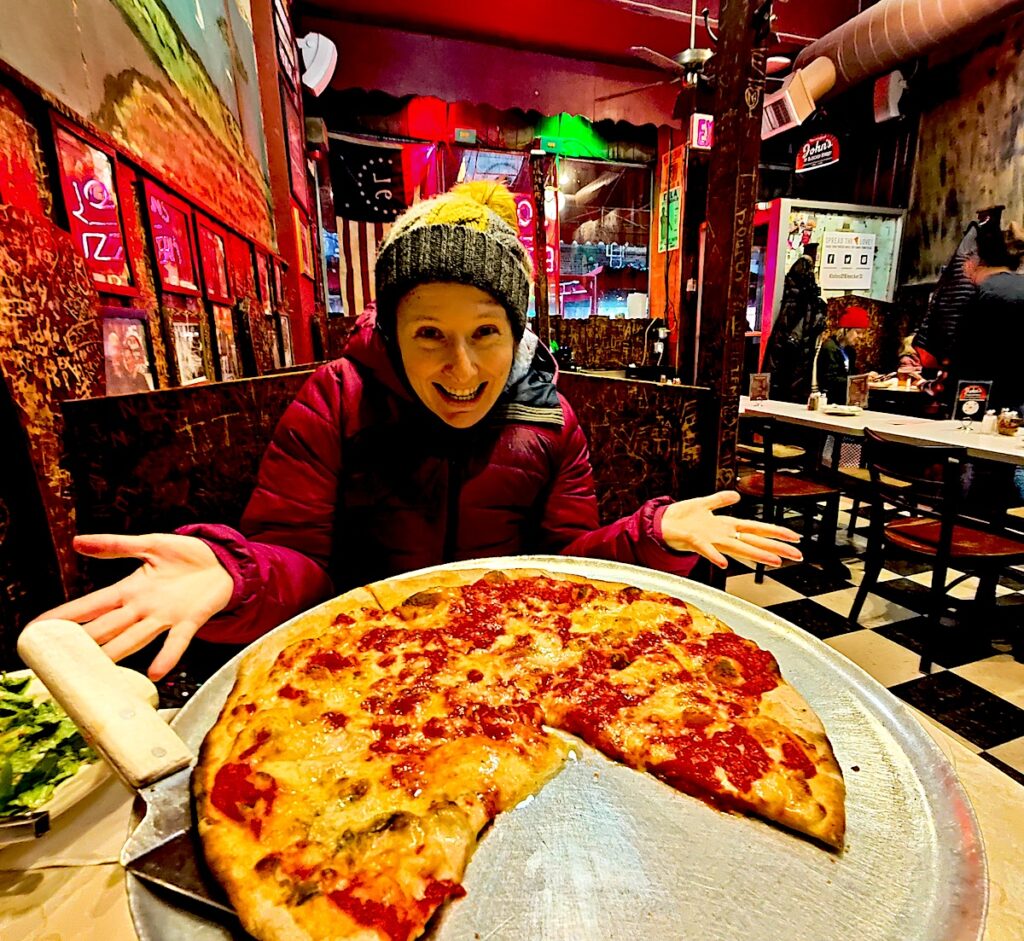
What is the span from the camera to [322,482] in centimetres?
186

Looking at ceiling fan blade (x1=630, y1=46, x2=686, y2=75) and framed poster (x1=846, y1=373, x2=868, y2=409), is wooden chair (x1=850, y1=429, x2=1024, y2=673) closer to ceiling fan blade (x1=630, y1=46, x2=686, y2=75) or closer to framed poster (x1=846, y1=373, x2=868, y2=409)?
framed poster (x1=846, y1=373, x2=868, y2=409)

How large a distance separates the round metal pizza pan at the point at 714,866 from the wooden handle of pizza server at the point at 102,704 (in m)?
0.15

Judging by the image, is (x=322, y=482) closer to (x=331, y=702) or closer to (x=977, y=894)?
(x=331, y=702)

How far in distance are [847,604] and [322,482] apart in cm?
410

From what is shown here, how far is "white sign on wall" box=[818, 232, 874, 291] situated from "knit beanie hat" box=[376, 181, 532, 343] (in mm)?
10277

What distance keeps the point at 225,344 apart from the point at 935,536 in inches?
180

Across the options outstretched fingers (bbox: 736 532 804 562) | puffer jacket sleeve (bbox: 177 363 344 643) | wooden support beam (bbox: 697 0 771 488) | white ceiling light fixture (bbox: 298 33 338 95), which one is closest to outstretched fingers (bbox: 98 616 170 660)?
puffer jacket sleeve (bbox: 177 363 344 643)

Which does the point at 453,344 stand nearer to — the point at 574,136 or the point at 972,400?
the point at 972,400

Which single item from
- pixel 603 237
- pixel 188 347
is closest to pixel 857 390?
pixel 188 347

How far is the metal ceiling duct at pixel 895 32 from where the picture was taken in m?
6.24

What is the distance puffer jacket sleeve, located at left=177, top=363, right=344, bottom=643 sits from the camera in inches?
63.9

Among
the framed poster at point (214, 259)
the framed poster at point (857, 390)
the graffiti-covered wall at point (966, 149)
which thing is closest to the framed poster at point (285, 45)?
the framed poster at point (214, 259)

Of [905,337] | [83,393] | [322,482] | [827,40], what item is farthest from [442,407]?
[905,337]

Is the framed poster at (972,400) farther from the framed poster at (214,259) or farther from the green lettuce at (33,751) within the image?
the green lettuce at (33,751)
